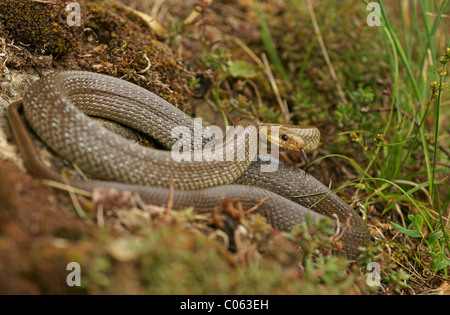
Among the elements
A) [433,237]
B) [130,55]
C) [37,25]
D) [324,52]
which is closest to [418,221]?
[433,237]

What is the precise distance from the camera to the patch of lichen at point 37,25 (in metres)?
4.79

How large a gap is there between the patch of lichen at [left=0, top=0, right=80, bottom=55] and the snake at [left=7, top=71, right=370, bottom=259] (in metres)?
0.68

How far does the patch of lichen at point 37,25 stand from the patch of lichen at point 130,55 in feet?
1.52

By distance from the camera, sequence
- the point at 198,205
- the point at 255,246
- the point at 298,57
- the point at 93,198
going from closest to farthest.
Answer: the point at 93,198 → the point at 255,246 → the point at 198,205 → the point at 298,57

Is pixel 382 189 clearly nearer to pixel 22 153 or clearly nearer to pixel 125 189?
pixel 125 189

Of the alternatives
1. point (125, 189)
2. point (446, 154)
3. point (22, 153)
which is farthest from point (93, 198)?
point (446, 154)

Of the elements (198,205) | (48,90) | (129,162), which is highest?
(48,90)

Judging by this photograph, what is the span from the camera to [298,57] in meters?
7.56

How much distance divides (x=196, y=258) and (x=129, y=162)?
155 cm

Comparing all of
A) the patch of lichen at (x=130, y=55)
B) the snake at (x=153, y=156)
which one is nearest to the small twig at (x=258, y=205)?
the snake at (x=153, y=156)

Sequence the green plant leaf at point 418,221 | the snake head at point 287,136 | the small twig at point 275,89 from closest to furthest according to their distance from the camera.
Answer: the green plant leaf at point 418,221 < the snake head at point 287,136 < the small twig at point 275,89

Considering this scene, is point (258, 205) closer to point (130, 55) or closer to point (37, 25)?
point (130, 55)

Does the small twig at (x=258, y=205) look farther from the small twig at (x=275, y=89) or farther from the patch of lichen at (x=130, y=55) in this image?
the small twig at (x=275, y=89)

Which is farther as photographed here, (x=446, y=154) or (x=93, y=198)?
(x=446, y=154)
